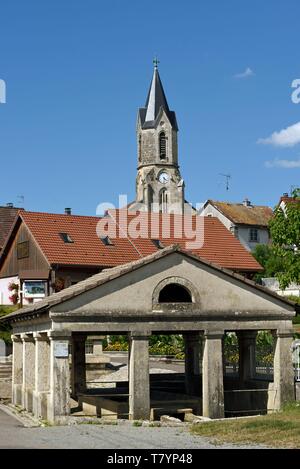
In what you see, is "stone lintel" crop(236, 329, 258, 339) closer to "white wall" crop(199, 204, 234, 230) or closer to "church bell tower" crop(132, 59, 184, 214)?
"white wall" crop(199, 204, 234, 230)

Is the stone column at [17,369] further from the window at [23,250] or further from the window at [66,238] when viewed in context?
the window at [23,250]

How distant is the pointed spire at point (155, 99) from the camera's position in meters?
109

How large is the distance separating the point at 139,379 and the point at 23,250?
26.7 metres

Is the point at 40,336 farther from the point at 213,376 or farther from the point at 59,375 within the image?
the point at 213,376

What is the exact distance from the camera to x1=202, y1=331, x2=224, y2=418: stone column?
76.5 feet

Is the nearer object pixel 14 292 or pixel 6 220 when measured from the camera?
pixel 14 292

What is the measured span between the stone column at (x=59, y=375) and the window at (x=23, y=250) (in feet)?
84.7

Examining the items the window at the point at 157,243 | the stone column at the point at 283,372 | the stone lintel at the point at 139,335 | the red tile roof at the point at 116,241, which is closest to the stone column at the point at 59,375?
the stone lintel at the point at 139,335

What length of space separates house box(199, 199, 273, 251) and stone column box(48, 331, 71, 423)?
5386 centimetres

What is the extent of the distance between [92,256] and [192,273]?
21.6 metres

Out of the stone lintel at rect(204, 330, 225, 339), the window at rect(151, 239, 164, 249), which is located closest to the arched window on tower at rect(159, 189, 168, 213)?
the window at rect(151, 239, 164, 249)

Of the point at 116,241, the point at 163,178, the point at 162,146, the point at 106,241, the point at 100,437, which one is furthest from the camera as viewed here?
the point at 162,146

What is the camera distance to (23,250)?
48156mm

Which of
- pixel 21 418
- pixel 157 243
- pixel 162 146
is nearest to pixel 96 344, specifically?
pixel 157 243
